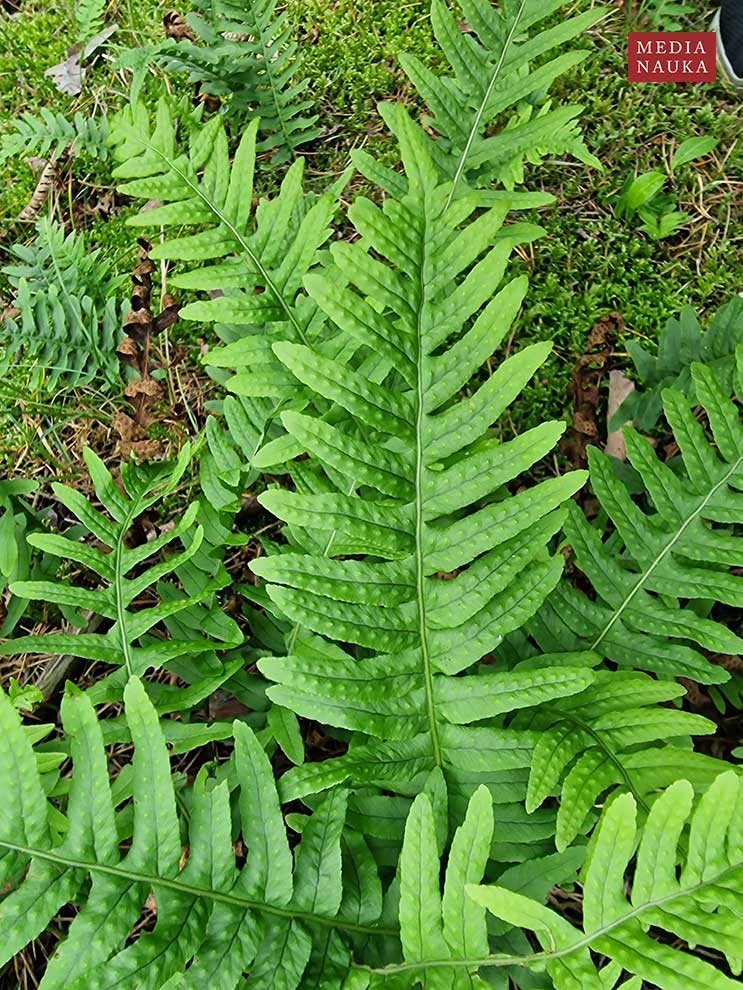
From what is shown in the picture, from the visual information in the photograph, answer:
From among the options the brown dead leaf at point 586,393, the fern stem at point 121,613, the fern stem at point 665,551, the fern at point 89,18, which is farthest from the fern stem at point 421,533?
the fern at point 89,18

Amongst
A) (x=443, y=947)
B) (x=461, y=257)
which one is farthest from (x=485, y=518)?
(x=443, y=947)

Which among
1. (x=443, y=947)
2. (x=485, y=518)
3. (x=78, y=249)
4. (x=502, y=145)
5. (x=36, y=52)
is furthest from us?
(x=36, y=52)

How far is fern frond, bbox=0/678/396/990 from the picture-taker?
127 centimetres

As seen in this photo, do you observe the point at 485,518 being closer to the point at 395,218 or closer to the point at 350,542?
the point at 350,542

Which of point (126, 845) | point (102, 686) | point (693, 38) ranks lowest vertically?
point (126, 845)

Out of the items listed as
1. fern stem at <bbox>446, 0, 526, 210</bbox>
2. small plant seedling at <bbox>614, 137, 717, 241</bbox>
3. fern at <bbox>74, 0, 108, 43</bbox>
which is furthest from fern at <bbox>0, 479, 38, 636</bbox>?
small plant seedling at <bbox>614, 137, 717, 241</bbox>

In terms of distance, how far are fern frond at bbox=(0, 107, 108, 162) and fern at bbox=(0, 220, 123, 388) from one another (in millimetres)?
308

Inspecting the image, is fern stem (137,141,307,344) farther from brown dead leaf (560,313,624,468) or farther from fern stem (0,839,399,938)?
fern stem (0,839,399,938)

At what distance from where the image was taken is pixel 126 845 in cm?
190

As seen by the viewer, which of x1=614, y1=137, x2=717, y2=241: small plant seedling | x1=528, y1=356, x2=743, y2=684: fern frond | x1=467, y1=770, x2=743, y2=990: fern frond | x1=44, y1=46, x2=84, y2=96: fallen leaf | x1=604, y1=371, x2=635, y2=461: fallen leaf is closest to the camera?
x1=467, y1=770, x2=743, y2=990: fern frond

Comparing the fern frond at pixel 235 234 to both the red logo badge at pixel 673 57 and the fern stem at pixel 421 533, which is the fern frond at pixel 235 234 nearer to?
the fern stem at pixel 421 533

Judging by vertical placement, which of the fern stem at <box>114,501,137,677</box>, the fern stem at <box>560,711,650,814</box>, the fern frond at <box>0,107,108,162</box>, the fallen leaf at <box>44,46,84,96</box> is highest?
the fallen leaf at <box>44,46,84,96</box>

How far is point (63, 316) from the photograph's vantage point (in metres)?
2.33

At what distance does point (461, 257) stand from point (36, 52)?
2271 millimetres
